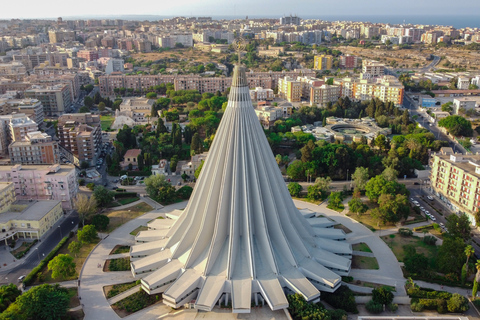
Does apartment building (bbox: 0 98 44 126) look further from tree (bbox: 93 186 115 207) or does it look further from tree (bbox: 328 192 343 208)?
tree (bbox: 328 192 343 208)

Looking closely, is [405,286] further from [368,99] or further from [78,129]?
[368,99]

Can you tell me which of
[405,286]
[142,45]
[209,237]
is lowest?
[405,286]

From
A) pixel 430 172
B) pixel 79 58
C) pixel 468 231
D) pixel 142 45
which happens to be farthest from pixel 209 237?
pixel 142 45

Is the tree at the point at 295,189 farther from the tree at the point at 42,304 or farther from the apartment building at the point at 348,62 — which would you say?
the apartment building at the point at 348,62

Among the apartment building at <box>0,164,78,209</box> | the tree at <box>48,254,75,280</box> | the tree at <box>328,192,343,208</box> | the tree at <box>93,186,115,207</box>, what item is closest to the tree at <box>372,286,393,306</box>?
the tree at <box>328,192,343,208</box>

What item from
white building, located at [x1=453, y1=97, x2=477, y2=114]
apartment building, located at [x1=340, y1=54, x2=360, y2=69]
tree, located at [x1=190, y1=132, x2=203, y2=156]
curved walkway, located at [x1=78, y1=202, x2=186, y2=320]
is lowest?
curved walkway, located at [x1=78, y1=202, x2=186, y2=320]
